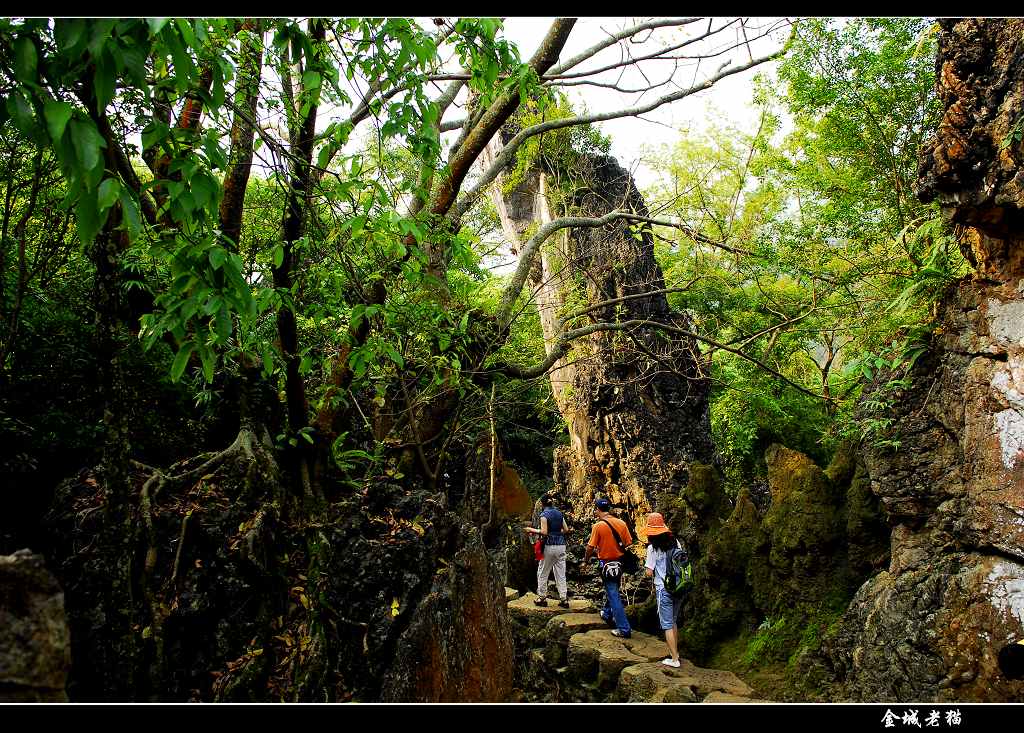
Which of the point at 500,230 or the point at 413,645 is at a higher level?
the point at 500,230

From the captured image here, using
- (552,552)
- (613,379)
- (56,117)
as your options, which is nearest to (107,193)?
(56,117)

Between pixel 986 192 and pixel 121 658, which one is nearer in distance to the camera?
pixel 121 658

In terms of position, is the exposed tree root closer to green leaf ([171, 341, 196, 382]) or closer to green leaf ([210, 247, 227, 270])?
green leaf ([171, 341, 196, 382])

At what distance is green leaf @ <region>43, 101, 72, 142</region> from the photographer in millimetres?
1544

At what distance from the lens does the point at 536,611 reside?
9305mm

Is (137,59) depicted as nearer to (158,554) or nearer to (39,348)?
(158,554)

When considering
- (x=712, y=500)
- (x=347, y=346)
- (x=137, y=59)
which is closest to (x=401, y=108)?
(x=137, y=59)

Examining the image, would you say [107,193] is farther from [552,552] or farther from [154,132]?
[552,552]

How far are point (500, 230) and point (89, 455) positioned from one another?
415 inches

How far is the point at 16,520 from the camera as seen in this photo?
434 centimetres

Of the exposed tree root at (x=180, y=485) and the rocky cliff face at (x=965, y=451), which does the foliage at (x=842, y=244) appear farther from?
the exposed tree root at (x=180, y=485)

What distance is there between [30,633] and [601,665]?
6.15 metres

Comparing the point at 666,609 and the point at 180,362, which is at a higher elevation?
the point at 180,362

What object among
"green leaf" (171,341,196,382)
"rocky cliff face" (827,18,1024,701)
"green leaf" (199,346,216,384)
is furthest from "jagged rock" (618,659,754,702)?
"green leaf" (171,341,196,382)
